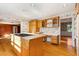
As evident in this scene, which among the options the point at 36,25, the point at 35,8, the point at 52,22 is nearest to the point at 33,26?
the point at 36,25

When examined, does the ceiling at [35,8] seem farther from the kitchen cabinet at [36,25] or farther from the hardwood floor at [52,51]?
the kitchen cabinet at [36,25]

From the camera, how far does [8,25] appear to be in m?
13.5

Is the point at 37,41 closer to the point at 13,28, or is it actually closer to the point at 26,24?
the point at 26,24

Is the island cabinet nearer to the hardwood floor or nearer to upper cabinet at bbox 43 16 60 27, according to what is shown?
the hardwood floor

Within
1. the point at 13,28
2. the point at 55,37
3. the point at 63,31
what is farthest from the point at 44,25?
the point at 13,28

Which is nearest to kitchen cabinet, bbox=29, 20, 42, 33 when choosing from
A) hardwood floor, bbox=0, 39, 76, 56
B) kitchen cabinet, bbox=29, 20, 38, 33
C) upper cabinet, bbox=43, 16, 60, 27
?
kitchen cabinet, bbox=29, 20, 38, 33

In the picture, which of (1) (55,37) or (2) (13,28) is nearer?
(1) (55,37)

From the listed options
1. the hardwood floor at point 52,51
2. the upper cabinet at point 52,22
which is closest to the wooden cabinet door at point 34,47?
the hardwood floor at point 52,51

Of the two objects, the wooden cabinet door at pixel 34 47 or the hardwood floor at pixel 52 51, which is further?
the hardwood floor at pixel 52 51

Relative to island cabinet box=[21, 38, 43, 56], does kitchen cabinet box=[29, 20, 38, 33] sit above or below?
above

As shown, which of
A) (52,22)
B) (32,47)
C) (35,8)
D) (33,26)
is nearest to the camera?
(32,47)

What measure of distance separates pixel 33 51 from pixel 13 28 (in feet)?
37.3

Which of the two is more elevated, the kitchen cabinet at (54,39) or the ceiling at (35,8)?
the ceiling at (35,8)

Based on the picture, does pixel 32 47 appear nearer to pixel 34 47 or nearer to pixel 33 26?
pixel 34 47
